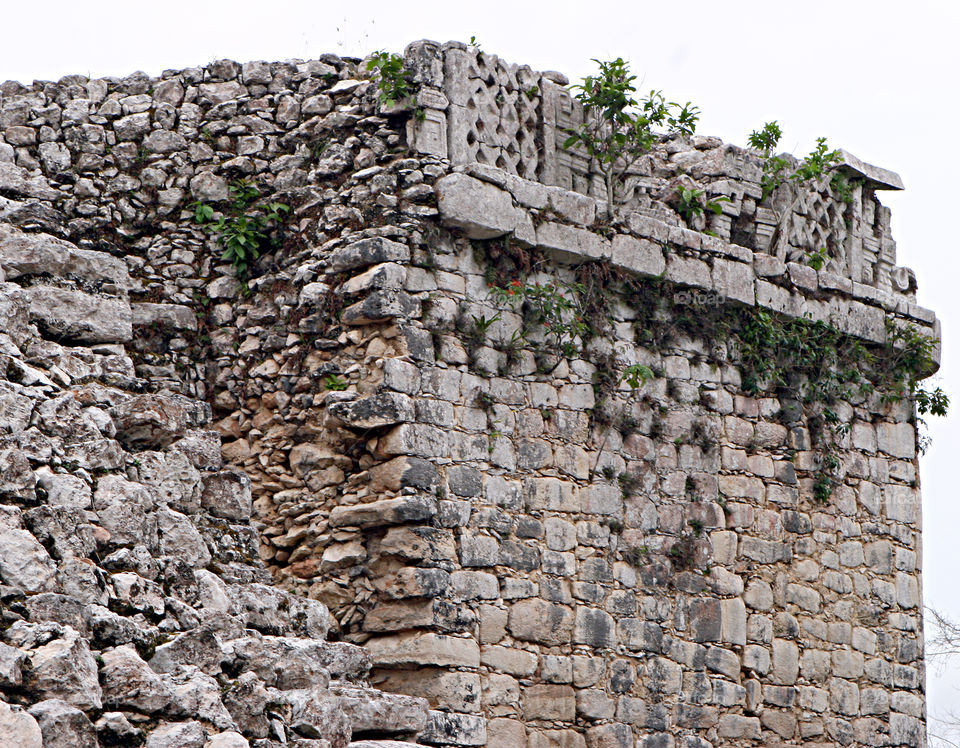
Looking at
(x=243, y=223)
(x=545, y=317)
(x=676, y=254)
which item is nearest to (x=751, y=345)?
(x=676, y=254)

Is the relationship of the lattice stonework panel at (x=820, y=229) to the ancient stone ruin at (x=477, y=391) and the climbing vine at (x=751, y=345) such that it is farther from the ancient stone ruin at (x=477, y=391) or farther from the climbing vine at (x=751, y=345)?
the climbing vine at (x=751, y=345)

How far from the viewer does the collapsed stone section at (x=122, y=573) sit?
15.3 ft

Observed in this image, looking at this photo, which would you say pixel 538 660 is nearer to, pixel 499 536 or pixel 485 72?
pixel 499 536

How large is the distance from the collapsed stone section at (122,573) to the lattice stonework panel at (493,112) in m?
2.29

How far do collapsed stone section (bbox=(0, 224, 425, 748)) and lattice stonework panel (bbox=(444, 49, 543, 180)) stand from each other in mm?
2293

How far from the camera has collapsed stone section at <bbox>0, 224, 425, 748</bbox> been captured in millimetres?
4660

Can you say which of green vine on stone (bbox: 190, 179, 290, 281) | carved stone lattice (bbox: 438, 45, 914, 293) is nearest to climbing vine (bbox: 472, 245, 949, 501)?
carved stone lattice (bbox: 438, 45, 914, 293)

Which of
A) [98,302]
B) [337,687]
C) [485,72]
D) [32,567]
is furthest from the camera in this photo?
[485,72]

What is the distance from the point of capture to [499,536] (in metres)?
8.03

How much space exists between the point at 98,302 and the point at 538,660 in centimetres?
310

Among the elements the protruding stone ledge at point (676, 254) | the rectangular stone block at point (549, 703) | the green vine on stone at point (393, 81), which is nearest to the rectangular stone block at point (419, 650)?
the rectangular stone block at point (549, 703)

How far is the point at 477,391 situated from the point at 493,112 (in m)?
1.66

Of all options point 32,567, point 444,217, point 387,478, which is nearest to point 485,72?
point 444,217

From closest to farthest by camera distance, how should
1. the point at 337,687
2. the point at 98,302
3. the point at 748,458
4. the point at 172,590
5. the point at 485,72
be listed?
the point at 172,590, the point at 337,687, the point at 98,302, the point at 485,72, the point at 748,458
